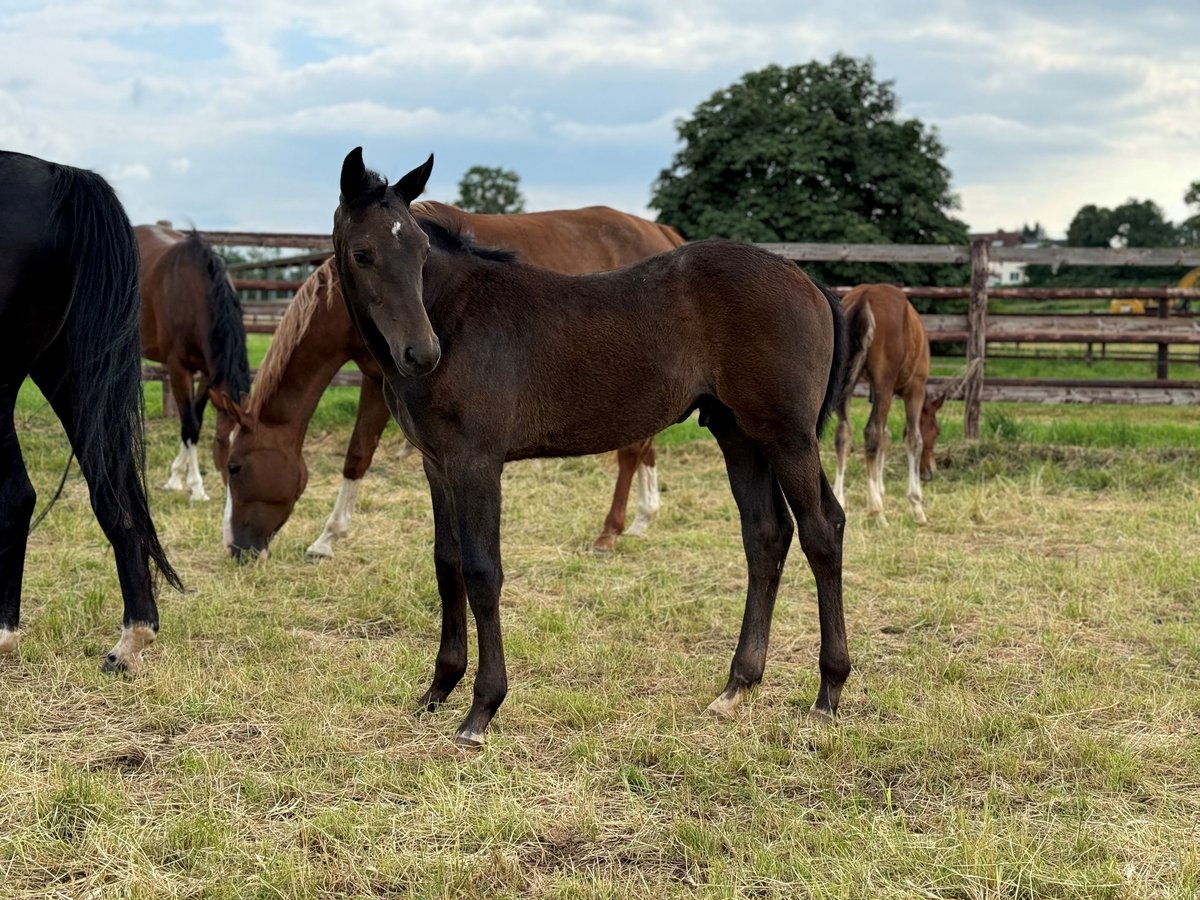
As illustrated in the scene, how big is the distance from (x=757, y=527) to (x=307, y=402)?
10.1 ft

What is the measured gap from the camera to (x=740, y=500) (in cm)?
401

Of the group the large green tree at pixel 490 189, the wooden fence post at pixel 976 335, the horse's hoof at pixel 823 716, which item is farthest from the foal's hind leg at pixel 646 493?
the large green tree at pixel 490 189

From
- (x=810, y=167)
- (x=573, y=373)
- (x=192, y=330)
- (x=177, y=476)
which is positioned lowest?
(x=177, y=476)

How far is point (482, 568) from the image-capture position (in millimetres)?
3441

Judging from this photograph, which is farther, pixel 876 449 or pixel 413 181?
pixel 876 449

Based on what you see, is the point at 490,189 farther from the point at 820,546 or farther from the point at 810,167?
the point at 820,546

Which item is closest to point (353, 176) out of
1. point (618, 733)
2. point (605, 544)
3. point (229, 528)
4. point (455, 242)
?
point (455, 242)

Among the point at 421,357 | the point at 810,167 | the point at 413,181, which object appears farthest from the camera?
the point at 810,167

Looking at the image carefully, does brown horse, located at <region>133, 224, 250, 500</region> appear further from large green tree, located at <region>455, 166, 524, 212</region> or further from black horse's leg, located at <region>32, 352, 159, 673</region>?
large green tree, located at <region>455, 166, 524, 212</region>

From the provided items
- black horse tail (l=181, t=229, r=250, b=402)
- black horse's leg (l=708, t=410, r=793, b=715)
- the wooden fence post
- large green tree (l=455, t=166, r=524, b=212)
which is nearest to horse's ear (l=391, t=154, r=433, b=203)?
black horse's leg (l=708, t=410, r=793, b=715)

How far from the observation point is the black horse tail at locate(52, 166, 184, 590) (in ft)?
13.1

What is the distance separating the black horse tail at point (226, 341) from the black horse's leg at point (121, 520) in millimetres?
3173

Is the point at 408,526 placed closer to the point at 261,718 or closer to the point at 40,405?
the point at 261,718

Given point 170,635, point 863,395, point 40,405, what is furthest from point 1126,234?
point 170,635
